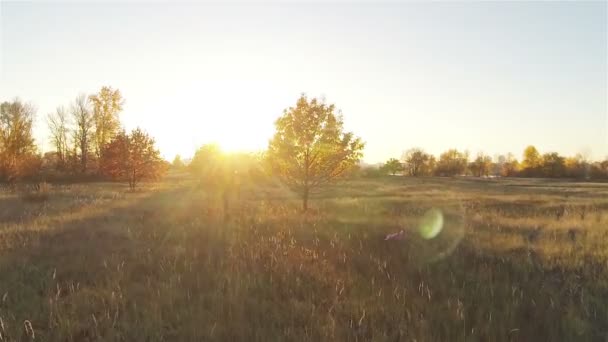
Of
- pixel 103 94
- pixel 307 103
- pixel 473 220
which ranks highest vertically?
pixel 103 94

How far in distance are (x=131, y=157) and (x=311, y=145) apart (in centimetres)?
2005

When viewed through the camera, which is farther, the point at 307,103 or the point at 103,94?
the point at 103,94

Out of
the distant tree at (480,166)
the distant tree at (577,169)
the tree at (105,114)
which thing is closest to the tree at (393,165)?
the distant tree at (480,166)

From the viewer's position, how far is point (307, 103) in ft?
50.8

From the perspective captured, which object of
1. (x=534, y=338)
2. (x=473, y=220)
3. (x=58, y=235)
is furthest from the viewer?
(x=473, y=220)

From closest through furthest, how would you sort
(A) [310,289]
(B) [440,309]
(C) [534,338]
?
(C) [534,338], (B) [440,309], (A) [310,289]

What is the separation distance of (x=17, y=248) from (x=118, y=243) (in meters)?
1.82

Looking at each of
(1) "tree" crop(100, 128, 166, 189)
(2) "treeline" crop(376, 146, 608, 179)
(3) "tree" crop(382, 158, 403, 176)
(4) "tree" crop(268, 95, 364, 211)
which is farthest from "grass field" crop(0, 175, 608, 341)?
(3) "tree" crop(382, 158, 403, 176)

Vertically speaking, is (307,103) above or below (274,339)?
above

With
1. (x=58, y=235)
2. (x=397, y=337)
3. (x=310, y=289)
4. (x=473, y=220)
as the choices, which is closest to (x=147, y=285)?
(x=310, y=289)

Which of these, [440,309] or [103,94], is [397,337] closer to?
[440,309]

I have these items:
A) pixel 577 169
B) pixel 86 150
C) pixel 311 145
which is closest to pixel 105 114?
pixel 86 150

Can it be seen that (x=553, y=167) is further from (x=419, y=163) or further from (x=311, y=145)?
(x=311, y=145)

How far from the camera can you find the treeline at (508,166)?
286 ft
